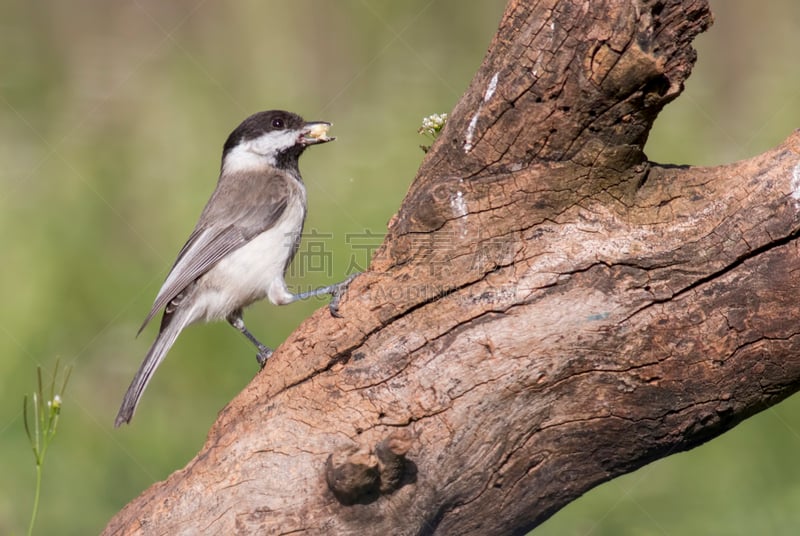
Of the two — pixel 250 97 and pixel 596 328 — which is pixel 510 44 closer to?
pixel 596 328

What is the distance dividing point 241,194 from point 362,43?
360 cm

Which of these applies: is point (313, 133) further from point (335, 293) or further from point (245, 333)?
point (335, 293)

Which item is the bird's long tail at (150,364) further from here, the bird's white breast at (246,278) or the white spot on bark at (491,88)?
the white spot on bark at (491,88)

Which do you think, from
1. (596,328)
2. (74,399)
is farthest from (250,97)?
(596,328)

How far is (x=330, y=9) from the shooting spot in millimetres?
8164

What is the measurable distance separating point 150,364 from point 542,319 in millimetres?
2194

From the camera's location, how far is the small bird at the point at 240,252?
4.66 m

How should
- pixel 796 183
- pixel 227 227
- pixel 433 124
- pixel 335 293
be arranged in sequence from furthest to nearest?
1. pixel 227 227
2. pixel 433 124
3. pixel 335 293
4. pixel 796 183

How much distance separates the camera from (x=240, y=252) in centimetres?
476

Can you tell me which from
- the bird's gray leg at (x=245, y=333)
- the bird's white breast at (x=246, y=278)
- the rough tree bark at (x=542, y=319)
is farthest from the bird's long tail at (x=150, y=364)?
the rough tree bark at (x=542, y=319)

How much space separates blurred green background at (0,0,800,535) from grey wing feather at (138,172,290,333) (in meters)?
1.08

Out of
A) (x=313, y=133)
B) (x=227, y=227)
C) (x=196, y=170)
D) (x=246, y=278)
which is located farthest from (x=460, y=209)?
(x=196, y=170)

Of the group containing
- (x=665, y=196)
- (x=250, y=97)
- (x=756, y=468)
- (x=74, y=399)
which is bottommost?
(x=756, y=468)

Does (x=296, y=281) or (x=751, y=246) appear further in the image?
(x=296, y=281)
